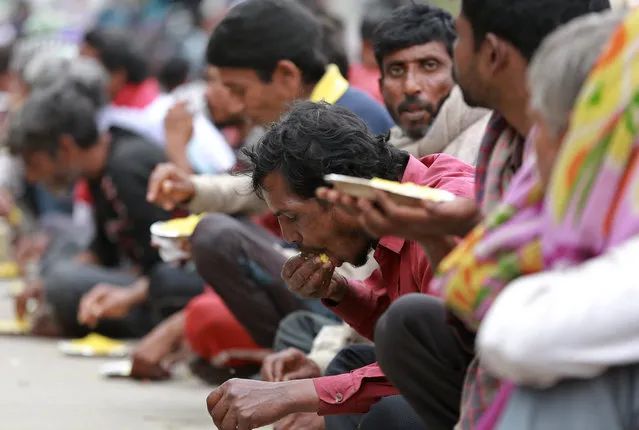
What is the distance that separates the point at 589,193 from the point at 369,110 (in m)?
2.30

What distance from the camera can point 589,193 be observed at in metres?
1.79

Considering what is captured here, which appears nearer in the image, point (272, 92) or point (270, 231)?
point (272, 92)

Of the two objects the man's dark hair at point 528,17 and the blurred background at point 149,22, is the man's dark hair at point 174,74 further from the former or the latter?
the man's dark hair at point 528,17

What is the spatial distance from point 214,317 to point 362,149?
6.38 feet

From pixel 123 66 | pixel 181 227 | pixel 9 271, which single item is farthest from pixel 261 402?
pixel 9 271

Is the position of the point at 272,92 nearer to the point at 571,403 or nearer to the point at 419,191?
the point at 419,191

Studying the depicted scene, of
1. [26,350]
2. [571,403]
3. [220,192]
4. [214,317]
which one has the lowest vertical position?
[26,350]

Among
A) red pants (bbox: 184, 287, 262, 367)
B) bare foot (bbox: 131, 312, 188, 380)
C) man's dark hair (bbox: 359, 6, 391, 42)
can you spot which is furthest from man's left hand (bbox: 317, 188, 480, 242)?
man's dark hair (bbox: 359, 6, 391, 42)

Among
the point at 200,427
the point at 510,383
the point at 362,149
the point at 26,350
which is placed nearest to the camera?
the point at 510,383

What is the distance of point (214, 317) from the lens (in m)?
4.52

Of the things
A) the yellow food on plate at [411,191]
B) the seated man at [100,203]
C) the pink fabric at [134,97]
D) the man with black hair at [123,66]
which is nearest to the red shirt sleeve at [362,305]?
the yellow food on plate at [411,191]

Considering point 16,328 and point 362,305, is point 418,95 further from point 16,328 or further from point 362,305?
point 16,328

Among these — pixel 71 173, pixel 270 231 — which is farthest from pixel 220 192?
pixel 71 173

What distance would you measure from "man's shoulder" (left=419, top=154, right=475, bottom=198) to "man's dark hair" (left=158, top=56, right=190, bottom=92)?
250 inches
